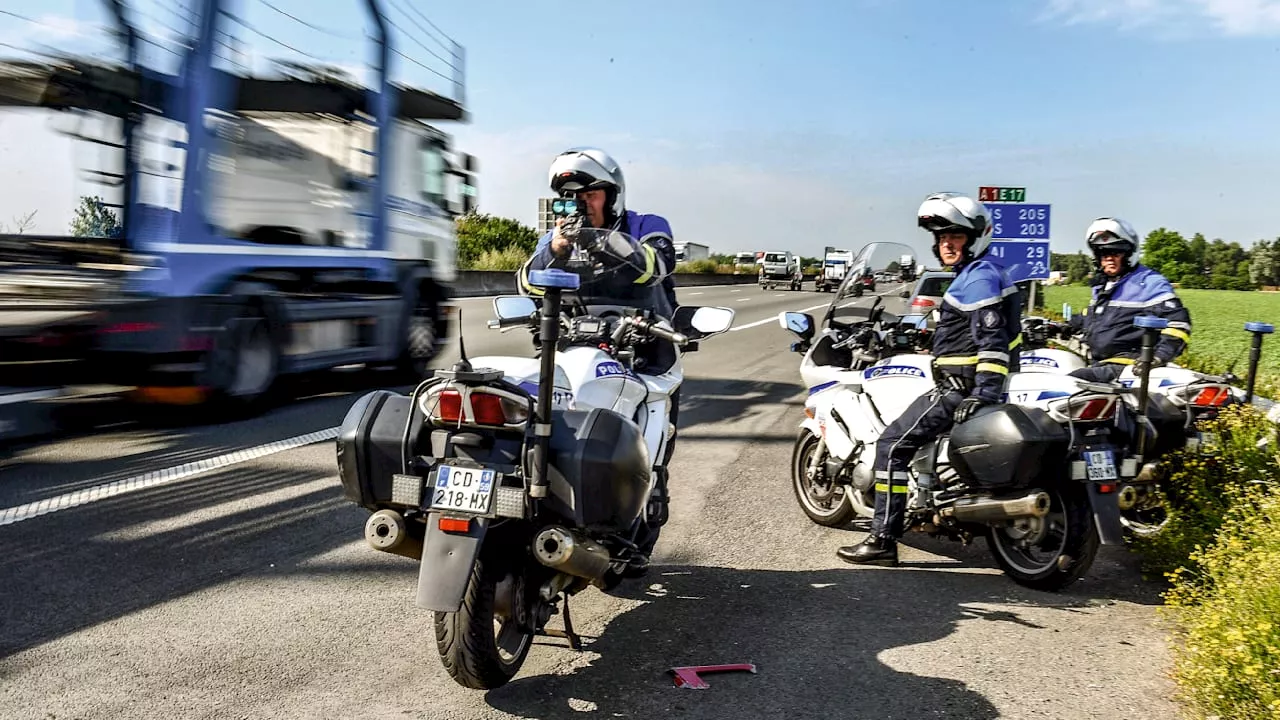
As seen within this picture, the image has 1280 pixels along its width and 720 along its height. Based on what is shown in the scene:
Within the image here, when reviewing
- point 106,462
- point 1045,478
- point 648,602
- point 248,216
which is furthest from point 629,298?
point 248,216

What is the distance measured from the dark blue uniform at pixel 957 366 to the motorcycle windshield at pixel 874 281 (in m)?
1.16

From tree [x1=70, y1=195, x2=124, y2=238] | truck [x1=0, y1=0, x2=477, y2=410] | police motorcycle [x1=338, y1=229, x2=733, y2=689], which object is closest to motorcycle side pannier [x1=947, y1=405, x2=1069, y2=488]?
police motorcycle [x1=338, y1=229, x2=733, y2=689]

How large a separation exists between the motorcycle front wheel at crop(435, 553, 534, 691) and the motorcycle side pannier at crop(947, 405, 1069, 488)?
2.37 meters

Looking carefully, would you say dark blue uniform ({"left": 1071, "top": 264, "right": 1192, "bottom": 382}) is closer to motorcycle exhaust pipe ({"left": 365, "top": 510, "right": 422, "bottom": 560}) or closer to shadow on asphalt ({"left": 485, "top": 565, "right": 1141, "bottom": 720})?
shadow on asphalt ({"left": 485, "top": 565, "right": 1141, "bottom": 720})

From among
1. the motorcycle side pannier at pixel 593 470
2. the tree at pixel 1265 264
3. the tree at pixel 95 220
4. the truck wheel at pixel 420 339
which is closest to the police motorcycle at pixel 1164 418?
the motorcycle side pannier at pixel 593 470

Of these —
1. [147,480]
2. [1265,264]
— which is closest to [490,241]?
[147,480]

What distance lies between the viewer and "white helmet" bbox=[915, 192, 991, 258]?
17.3 feet

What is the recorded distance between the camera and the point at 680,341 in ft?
14.7

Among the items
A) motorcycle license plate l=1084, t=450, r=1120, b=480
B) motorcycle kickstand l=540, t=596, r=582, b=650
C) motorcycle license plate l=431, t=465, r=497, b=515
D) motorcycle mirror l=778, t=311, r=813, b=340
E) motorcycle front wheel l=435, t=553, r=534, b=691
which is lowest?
motorcycle kickstand l=540, t=596, r=582, b=650

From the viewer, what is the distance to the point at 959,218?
17.3 feet

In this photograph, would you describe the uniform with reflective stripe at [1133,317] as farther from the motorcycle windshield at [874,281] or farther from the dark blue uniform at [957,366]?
the dark blue uniform at [957,366]

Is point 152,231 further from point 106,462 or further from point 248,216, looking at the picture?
point 106,462

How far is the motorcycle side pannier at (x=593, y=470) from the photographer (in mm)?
3457

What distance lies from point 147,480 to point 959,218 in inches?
193
